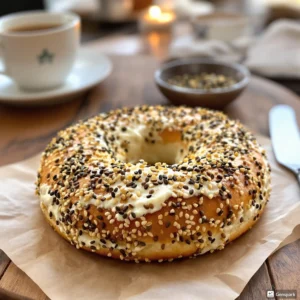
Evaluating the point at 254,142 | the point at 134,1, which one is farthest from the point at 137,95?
the point at 134,1

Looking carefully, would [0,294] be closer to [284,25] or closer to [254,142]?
[254,142]

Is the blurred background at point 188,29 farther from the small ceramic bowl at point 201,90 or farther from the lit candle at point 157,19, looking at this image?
the small ceramic bowl at point 201,90

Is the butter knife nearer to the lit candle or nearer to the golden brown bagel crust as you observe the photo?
the golden brown bagel crust

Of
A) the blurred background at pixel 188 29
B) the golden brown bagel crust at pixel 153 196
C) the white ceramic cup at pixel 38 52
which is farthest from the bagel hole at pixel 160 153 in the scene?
the blurred background at pixel 188 29

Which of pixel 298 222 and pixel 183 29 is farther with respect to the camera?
pixel 183 29

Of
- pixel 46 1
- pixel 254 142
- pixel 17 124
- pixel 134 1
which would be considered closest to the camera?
pixel 254 142

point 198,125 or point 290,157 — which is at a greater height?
point 198,125
